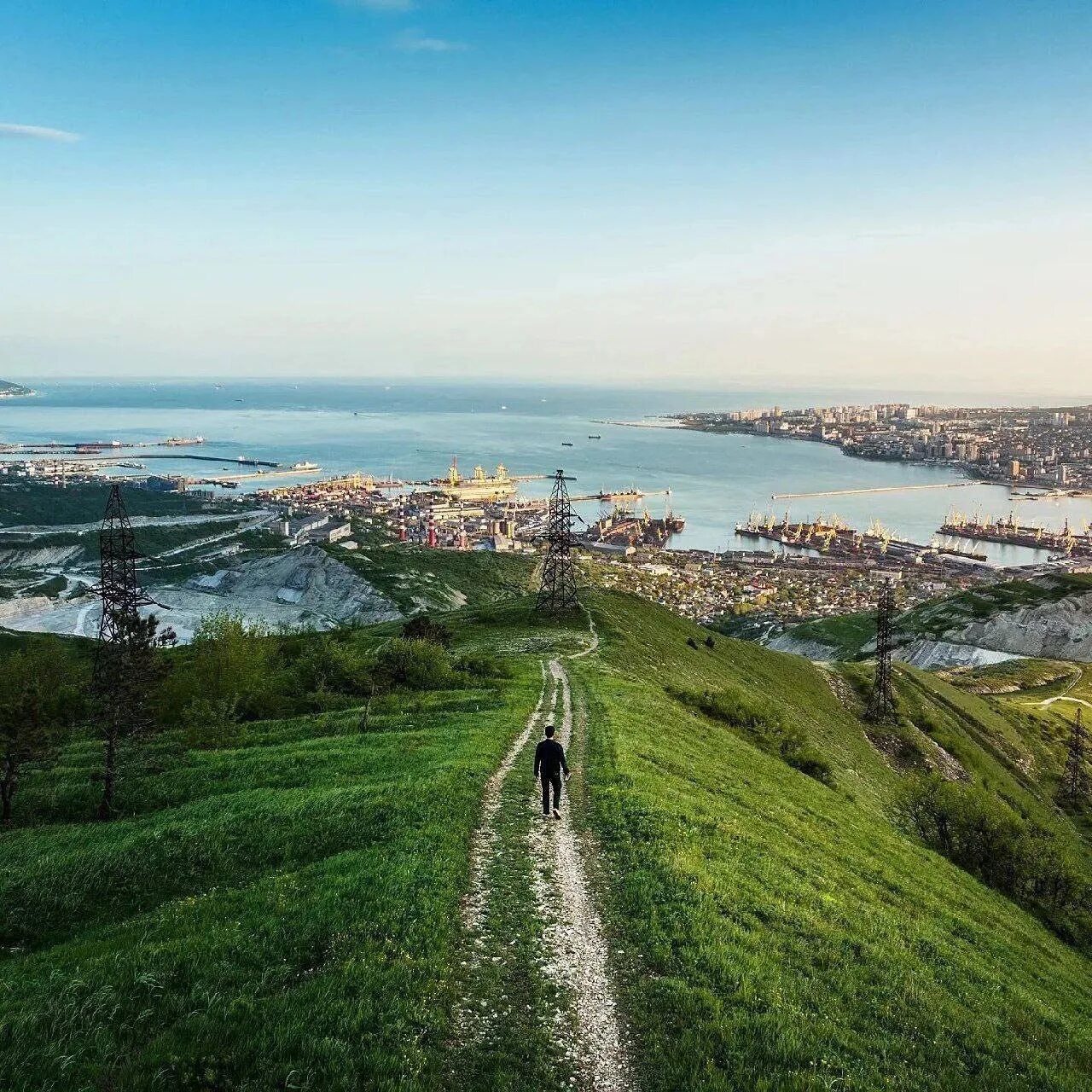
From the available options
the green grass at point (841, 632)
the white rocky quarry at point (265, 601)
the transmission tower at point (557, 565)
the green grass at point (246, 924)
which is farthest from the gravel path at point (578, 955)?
the green grass at point (841, 632)

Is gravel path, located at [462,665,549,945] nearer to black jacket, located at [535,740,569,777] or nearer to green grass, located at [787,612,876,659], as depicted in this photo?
black jacket, located at [535,740,569,777]

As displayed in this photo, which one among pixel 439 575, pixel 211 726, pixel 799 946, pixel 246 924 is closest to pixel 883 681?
pixel 211 726

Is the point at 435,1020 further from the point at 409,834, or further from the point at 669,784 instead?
the point at 669,784

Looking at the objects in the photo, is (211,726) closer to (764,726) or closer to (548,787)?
(548,787)

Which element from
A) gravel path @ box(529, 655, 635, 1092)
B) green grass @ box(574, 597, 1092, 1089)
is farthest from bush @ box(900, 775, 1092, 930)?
gravel path @ box(529, 655, 635, 1092)

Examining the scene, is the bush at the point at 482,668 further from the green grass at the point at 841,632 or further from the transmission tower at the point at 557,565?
the green grass at the point at 841,632
